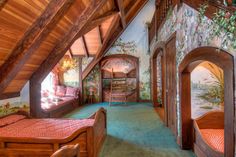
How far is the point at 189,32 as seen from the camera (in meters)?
2.70

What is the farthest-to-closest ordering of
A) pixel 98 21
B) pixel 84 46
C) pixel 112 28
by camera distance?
pixel 84 46, pixel 112 28, pixel 98 21

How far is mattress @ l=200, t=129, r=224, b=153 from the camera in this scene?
2.41m

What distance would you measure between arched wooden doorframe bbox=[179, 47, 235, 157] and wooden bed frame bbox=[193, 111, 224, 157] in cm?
17

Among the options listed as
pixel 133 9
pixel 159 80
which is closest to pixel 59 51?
pixel 133 9

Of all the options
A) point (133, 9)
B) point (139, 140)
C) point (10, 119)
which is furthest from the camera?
point (133, 9)

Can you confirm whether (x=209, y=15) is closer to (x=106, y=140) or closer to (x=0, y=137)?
(x=106, y=140)

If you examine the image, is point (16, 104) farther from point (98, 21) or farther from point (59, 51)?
point (98, 21)

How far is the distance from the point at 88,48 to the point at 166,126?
466 centimetres

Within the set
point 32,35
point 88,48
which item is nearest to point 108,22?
point 88,48

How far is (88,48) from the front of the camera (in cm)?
739

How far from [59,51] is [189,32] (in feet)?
8.77

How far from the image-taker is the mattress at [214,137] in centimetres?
241

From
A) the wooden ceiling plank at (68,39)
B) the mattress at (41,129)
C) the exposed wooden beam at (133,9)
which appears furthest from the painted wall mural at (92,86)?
the mattress at (41,129)

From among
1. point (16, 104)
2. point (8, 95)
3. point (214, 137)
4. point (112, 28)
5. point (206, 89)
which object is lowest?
point (214, 137)
